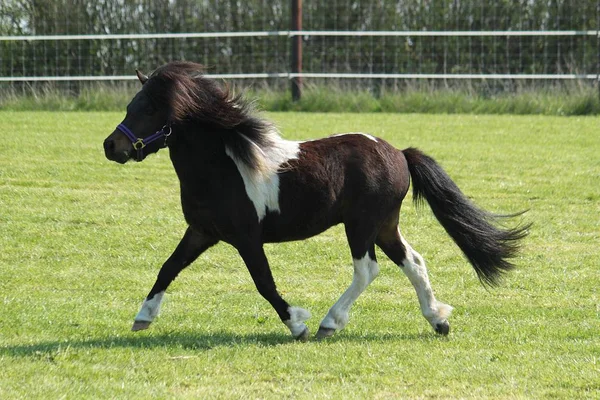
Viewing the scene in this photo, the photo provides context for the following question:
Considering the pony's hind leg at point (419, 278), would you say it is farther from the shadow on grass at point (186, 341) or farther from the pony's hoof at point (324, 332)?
the pony's hoof at point (324, 332)

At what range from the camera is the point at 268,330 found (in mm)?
7230

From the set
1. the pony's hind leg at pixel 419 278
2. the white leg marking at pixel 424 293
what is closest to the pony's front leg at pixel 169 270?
the pony's hind leg at pixel 419 278

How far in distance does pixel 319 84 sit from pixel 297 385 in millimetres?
15004

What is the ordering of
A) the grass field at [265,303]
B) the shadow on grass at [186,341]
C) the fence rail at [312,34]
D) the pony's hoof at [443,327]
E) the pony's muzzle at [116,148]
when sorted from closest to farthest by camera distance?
1. the grass field at [265,303]
2. the shadow on grass at [186,341]
3. the pony's muzzle at [116,148]
4. the pony's hoof at [443,327]
5. the fence rail at [312,34]

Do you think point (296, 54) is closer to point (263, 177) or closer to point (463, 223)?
point (463, 223)

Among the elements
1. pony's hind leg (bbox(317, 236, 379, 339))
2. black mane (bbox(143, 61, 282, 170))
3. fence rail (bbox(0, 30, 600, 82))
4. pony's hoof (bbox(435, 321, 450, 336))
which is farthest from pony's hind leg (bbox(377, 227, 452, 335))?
fence rail (bbox(0, 30, 600, 82))

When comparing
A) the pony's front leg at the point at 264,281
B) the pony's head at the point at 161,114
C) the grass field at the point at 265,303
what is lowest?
the grass field at the point at 265,303

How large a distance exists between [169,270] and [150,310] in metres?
0.29

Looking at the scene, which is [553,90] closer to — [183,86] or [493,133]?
[493,133]

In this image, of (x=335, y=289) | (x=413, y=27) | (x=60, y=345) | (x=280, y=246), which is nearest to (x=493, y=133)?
(x=413, y=27)

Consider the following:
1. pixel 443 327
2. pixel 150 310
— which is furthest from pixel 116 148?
pixel 443 327

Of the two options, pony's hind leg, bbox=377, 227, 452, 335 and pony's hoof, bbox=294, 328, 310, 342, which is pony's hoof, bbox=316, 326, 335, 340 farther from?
pony's hind leg, bbox=377, 227, 452, 335

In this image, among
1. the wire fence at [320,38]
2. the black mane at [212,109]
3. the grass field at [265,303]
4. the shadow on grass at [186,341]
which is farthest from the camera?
the wire fence at [320,38]

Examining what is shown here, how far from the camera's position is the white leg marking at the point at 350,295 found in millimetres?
6840
